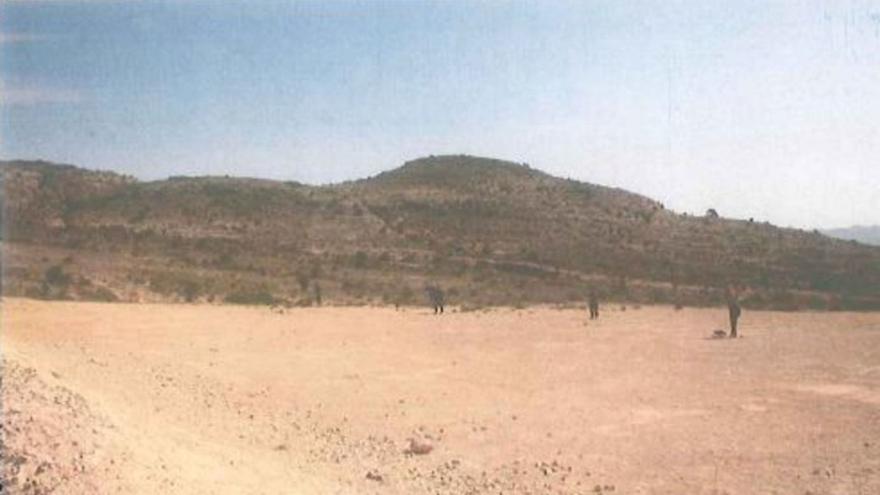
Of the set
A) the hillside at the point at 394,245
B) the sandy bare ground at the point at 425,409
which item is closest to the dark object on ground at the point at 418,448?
the sandy bare ground at the point at 425,409

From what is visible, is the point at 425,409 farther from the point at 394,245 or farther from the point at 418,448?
the point at 394,245

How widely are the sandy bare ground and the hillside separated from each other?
16.2 meters

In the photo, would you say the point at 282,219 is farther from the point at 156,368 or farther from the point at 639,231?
the point at 156,368

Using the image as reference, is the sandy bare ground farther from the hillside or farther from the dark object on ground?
the hillside


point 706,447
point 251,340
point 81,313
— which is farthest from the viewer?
point 81,313

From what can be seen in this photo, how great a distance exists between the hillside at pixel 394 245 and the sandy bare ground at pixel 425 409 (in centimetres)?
1624

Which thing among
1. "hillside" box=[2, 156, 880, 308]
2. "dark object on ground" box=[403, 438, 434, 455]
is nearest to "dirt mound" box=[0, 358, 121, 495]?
"dark object on ground" box=[403, 438, 434, 455]

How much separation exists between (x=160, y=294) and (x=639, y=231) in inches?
1922

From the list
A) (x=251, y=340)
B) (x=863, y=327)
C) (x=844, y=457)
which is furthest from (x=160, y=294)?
(x=844, y=457)

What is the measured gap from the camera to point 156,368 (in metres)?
19.5

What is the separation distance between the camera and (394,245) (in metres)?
68.3

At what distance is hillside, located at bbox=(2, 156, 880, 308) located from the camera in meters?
47.2

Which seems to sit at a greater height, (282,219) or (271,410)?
(282,219)

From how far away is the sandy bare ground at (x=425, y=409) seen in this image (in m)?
11.6
